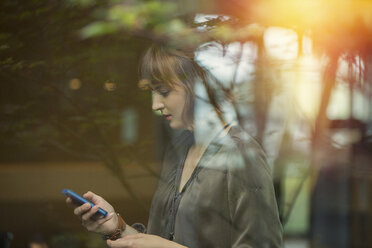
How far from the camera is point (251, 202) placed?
5.92 ft

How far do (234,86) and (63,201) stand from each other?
38.4 inches

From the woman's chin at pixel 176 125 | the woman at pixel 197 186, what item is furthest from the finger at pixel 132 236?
the woman's chin at pixel 176 125

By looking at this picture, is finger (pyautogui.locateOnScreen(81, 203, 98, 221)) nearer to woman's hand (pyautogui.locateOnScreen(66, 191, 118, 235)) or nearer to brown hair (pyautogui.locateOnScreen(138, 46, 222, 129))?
woman's hand (pyautogui.locateOnScreen(66, 191, 118, 235))

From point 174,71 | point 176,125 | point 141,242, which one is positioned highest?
point 174,71

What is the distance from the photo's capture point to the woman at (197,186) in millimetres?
1808

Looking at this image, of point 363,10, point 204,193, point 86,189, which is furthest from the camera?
point 363,10

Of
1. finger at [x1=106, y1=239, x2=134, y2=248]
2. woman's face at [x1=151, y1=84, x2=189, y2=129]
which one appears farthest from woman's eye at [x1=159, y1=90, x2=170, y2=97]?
finger at [x1=106, y1=239, x2=134, y2=248]

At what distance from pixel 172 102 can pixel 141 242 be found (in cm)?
56

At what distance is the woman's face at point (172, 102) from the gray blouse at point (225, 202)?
0.24 ft

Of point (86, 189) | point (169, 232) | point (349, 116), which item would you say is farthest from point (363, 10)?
point (86, 189)

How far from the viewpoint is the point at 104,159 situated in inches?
92.0

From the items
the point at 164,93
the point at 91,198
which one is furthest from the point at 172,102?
the point at 91,198

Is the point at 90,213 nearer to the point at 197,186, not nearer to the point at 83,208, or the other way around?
the point at 83,208

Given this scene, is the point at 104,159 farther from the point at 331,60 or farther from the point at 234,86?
the point at 331,60
